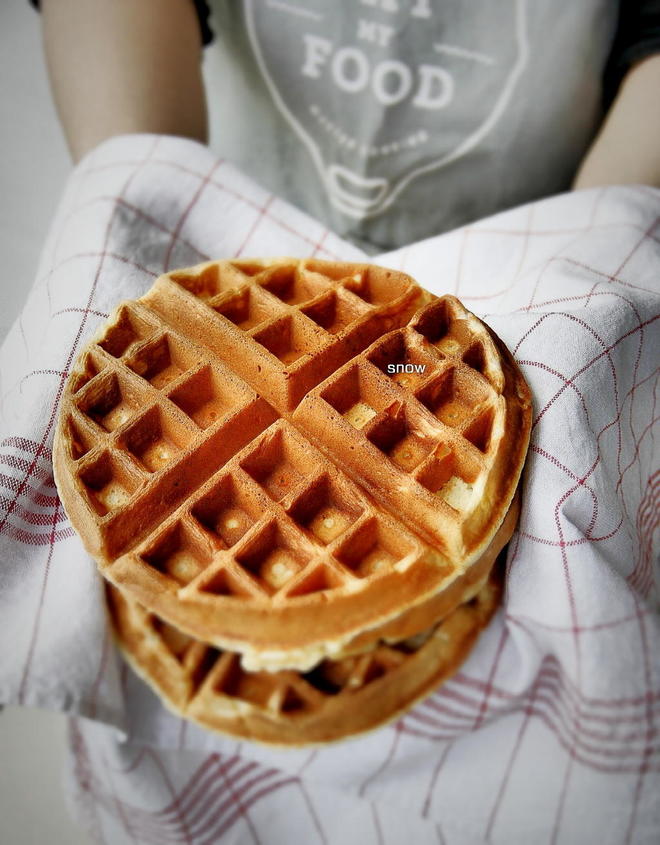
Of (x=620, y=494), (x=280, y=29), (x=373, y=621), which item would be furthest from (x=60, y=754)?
(x=280, y=29)

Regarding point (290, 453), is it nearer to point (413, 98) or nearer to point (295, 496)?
point (295, 496)

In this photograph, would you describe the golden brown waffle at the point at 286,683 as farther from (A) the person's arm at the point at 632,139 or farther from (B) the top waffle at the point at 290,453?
(A) the person's arm at the point at 632,139

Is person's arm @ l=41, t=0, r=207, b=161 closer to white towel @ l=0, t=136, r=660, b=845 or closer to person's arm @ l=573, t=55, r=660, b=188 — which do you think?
white towel @ l=0, t=136, r=660, b=845

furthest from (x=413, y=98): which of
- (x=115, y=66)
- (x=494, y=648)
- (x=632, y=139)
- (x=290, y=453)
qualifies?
(x=494, y=648)

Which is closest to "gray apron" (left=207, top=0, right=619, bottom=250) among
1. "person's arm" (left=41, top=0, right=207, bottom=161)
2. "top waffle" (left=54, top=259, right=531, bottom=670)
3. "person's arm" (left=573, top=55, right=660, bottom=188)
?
"person's arm" (left=573, top=55, right=660, bottom=188)

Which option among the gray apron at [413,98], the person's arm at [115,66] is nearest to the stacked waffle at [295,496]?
the person's arm at [115,66]

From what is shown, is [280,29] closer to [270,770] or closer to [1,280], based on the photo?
[1,280]

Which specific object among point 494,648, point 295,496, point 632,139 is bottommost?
point 494,648

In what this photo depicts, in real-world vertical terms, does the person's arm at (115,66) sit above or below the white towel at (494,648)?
above
